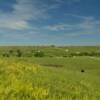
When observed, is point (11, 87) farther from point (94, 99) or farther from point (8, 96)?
point (94, 99)

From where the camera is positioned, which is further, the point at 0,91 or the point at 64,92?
the point at 64,92

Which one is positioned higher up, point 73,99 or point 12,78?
point 12,78

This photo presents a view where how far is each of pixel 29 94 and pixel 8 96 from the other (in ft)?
5.71

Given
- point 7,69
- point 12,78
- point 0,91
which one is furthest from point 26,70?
point 0,91

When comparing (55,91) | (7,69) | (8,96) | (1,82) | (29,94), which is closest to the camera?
(8,96)

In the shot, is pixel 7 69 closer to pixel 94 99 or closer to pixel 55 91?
pixel 55 91

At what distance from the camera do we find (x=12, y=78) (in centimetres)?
1947

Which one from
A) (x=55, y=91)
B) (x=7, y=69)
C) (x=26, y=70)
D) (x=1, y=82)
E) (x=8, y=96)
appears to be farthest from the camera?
Result: (x=26, y=70)

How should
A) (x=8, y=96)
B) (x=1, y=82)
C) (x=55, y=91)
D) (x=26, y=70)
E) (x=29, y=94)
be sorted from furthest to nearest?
(x=26, y=70) → (x=55, y=91) → (x=1, y=82) → (x=29, y=94) → (x=8, y=96)

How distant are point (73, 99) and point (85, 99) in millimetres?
1093

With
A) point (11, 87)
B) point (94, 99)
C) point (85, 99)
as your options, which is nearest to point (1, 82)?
point (11, 87)

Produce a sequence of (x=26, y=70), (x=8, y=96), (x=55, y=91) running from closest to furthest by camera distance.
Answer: (x=8, y=96) → (x=55, y=91) → (x=26, y=70)

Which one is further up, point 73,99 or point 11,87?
point 11,87

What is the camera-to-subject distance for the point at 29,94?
16.3m
